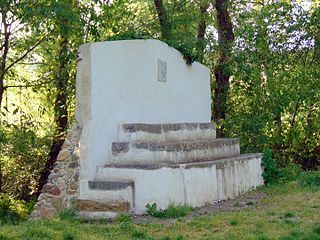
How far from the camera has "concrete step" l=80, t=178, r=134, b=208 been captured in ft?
27.1

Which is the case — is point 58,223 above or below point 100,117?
below

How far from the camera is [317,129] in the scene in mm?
15625

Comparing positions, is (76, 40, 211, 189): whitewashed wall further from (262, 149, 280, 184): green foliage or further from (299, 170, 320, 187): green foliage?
(299, 170, 320, 187): green foliage

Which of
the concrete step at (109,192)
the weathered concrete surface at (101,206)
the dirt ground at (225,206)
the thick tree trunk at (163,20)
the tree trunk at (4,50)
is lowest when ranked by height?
the dirt ground at (225,206)

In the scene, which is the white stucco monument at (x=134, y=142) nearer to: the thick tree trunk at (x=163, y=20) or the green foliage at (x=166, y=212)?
the green foliage at (x=166, y=212)

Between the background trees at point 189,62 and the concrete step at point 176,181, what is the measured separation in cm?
293

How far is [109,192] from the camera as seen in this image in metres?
8.39

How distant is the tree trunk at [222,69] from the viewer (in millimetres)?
15461

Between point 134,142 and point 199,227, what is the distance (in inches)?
86.0

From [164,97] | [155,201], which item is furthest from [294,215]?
[164,97]

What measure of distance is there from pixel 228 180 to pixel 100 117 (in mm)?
2976

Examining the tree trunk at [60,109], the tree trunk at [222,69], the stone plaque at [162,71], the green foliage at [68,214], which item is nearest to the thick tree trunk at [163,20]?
the tree trunk at [222,69]

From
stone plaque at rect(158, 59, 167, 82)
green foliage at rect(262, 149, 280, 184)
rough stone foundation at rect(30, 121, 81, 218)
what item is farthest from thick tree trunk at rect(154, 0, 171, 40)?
rough stone foundation at rect(30, 121, 81, 218)

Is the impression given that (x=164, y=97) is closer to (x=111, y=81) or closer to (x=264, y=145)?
(x=111, y=81)
